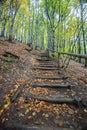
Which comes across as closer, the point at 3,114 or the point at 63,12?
the point at 3,114

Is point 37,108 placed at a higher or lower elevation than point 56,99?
lower

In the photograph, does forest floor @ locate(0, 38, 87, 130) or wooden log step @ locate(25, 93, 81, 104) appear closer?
forest floor @ locate(0, 38, 87, 130)

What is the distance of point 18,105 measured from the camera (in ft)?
14.1

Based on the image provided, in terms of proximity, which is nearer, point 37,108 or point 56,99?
point 37,108

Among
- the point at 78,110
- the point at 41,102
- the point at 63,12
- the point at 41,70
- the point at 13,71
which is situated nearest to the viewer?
the point at 78,110

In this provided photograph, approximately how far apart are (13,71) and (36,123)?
4195 millimetres

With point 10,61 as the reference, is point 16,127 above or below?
below

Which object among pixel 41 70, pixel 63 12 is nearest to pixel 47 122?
pixel 41 70

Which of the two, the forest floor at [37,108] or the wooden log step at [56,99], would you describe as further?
the wooden log step at [56,99]

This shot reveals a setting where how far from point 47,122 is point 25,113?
69cm

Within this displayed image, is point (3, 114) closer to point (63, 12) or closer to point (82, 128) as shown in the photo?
point (82, 128)

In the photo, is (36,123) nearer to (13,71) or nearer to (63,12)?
(13,71)

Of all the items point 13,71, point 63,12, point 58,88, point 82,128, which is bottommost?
point 82,128

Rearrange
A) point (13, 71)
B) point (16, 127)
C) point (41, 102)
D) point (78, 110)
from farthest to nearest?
1. point (13, 71)
2. point (41, 102)
3. point (78, 110)
4. point (16, 127)
